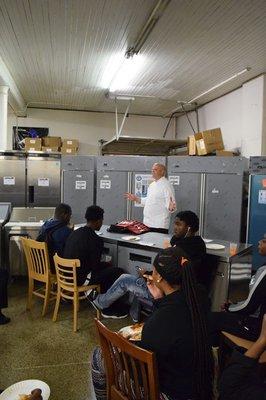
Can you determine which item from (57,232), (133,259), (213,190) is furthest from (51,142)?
(133,259)

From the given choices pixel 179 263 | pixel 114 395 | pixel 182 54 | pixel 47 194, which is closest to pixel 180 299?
pixel 179 263

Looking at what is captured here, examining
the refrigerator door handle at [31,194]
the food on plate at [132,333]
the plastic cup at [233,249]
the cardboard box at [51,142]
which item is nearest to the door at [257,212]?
the plastic cup at [233,249]

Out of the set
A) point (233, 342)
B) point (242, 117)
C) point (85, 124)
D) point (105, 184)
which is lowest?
point (233, 342)

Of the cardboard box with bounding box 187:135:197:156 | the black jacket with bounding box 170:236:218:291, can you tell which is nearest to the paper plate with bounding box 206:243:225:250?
the black jacket with bounding box 170:236:218:291

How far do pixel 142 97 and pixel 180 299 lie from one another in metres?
6.33

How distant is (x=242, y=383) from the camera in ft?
4.18

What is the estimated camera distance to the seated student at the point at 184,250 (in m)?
2.87

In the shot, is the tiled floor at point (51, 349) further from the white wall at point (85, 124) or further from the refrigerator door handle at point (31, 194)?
the white wall at point (85, 124)

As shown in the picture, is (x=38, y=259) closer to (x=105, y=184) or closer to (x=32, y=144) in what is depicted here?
(x=105, y=184)

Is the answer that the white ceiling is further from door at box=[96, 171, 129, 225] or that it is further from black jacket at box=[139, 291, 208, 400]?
black jacket at box=[139, 291, 208, 400]

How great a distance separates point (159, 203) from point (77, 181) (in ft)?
6.66

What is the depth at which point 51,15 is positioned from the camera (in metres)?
3.81

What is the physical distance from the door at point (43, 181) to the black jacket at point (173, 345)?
16.4ft

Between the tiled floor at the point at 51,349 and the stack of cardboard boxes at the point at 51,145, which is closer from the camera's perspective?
the tiled floor at the point at 51,349
